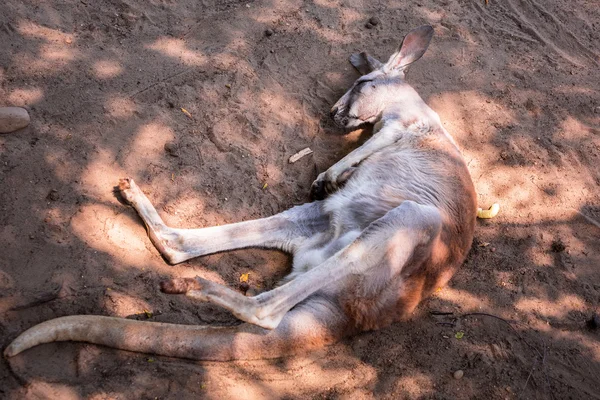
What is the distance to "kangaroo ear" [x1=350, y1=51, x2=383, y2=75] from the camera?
422cm

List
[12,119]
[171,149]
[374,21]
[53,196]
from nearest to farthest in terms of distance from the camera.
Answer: [53,196] → [12,119] → [171,149] → [374,21]

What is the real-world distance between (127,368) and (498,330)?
194 cm

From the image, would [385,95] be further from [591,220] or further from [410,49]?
[591,220]

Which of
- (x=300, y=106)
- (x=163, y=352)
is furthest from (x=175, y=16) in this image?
(x=163, y=352)

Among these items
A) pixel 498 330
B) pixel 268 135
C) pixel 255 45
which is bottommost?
pixel 498 330

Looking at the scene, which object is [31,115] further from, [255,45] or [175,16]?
[255,45]

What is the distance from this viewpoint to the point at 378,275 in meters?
2.83

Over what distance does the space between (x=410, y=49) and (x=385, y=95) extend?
1.39 feet

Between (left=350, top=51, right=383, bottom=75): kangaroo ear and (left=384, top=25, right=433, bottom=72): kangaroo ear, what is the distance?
0.42 ft

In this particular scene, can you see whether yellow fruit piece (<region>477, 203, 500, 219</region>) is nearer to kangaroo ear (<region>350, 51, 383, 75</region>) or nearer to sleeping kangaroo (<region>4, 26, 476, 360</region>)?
sleeping kangaroo (<region>4, 26, 476, 360</region>)

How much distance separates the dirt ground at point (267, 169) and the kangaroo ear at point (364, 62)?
0.35ft

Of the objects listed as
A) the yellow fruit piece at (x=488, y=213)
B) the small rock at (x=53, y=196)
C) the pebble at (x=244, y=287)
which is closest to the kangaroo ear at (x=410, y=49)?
the yellow fruit piece at (x=488, y=213)

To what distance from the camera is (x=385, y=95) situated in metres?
3.97

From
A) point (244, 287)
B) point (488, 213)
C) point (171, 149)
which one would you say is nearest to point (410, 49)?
point (488, 213)
